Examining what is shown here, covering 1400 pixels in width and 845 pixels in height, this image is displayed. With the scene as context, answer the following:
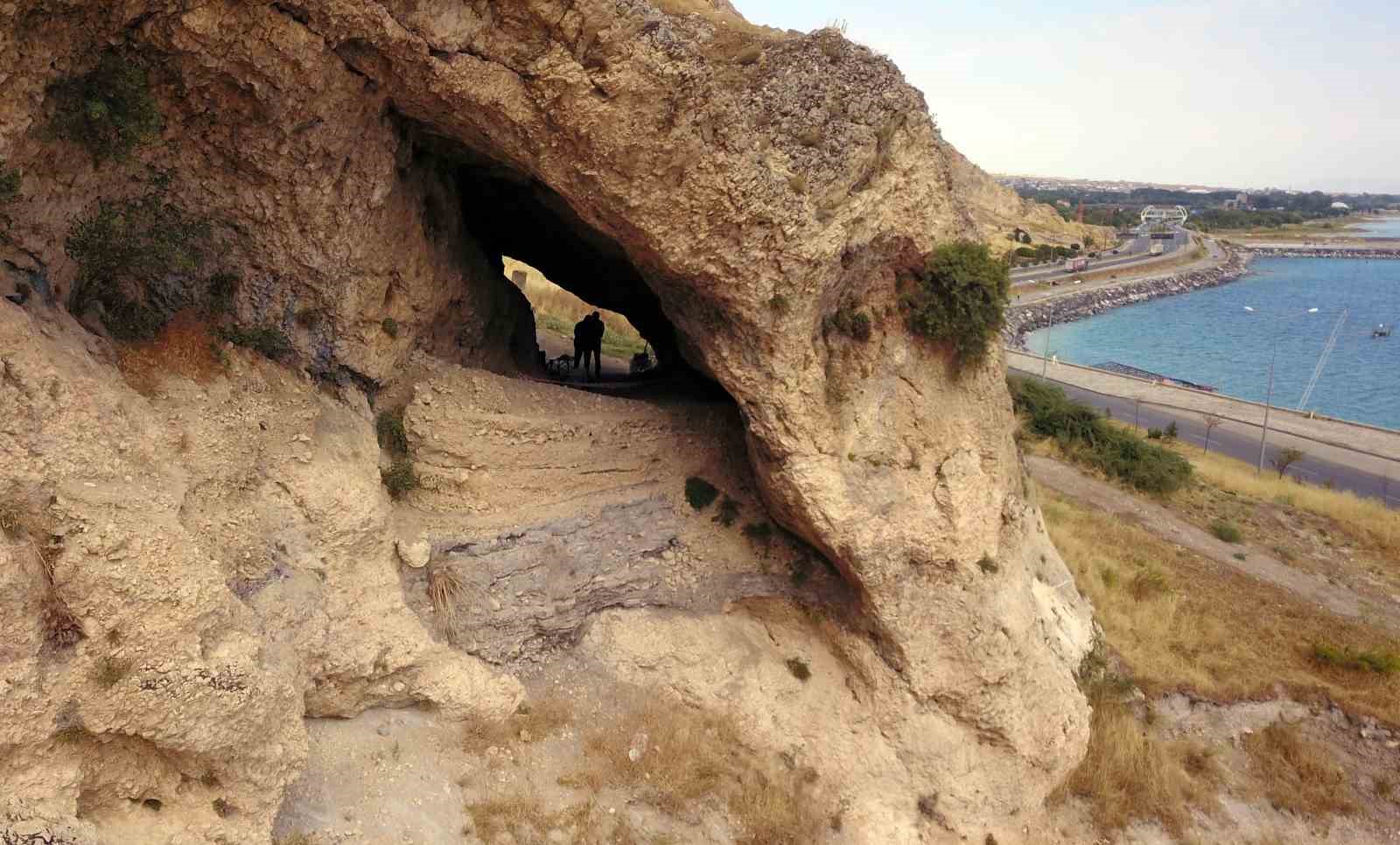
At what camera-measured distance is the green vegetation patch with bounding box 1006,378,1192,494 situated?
3294cm

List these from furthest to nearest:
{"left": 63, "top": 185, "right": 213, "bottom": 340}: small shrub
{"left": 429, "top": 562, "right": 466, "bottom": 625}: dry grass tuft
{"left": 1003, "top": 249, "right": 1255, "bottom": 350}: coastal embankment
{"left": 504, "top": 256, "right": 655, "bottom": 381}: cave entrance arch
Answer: {"left": 1003, "top": 249, "right": 1255, "bottom": 350}: coastal embankment, {"left": 504, "top": 256, "right": 655, "bottom": 381}: cave entrance arch, {"left": 429, "top": 562, "right": 466, "bottom": 625}: dry grass tuft, {"left": 63, "top": 185, "right": 213, "bottom": 340}: small shrub

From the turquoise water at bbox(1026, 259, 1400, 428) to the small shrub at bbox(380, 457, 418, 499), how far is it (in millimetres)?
65521

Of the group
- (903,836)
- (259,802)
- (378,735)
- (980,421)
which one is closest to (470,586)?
(378,735)

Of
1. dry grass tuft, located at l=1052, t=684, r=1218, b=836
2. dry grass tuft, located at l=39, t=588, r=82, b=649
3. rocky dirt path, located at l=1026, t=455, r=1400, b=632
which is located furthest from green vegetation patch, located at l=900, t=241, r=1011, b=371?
rocky dirt path, located at l=1026, t=455, r=1400, b=632

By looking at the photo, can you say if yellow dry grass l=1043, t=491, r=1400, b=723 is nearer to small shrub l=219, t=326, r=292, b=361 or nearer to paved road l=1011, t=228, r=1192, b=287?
small shrub l=219, t=326, r=292, b=361

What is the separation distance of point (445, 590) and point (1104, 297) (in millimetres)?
103756

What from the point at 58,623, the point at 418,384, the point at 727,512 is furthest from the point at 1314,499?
the point at 58,623

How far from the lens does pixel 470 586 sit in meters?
12.5

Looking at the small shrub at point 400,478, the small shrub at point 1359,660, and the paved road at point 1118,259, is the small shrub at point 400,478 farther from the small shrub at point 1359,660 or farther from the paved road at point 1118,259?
the paved road at point 1118,259

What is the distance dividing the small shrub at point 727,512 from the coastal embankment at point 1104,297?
5595 cm

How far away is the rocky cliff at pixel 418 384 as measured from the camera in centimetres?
766

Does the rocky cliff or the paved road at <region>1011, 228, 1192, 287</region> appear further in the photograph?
the paved road at <region>1011, 228, 1192, 287</region>

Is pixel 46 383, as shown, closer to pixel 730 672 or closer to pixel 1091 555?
pixel 730 672

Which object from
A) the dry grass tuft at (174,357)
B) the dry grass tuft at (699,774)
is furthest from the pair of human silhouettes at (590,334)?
the dry grass tuft at (174,357)
